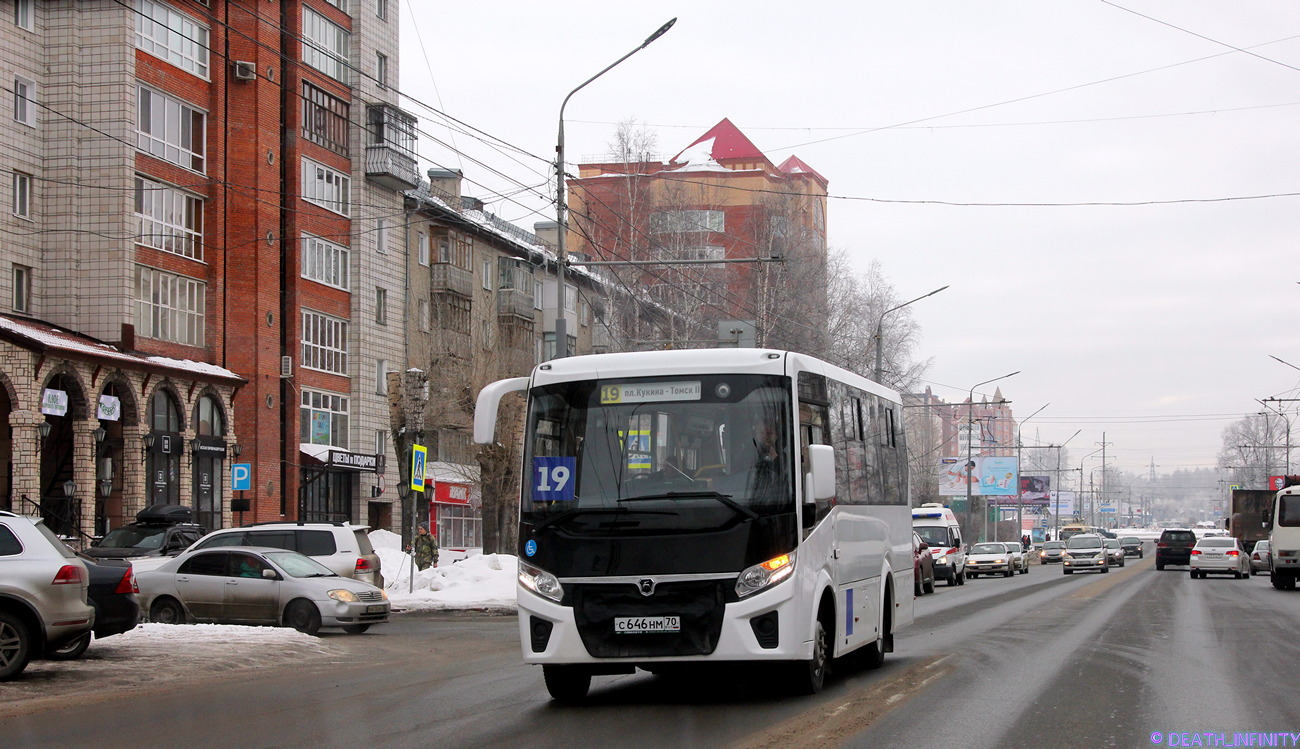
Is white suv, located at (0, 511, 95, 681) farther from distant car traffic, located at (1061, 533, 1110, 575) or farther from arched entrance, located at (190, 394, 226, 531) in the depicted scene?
distant car traffic, located at (1061, 533, 1110, 575)

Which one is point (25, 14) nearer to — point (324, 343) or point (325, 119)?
point (325, 119)

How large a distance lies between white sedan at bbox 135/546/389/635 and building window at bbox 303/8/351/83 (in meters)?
29.6

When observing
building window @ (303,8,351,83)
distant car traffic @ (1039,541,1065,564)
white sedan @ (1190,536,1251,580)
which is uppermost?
building window @ (303,8,351,83)

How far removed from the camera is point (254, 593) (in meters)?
21.5

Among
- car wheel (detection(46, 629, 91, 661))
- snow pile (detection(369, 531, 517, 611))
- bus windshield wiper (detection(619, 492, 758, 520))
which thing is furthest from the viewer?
snow pile (detection(369, 531, 517, 611))

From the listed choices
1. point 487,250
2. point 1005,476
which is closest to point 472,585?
point 487,250

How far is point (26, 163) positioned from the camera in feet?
130

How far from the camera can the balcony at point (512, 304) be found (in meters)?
60.3

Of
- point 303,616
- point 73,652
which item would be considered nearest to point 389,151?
point 303,616

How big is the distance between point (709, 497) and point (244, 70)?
37506 millimetres

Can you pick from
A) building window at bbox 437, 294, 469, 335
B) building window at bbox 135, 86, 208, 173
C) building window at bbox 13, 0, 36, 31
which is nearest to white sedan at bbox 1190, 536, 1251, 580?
building window at bbox 437, 294, 469, 335

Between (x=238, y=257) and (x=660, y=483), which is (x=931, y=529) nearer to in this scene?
(x=238, y=257)

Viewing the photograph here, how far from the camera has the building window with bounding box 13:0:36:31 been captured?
130 ft

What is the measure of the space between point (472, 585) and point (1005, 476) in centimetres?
6905
